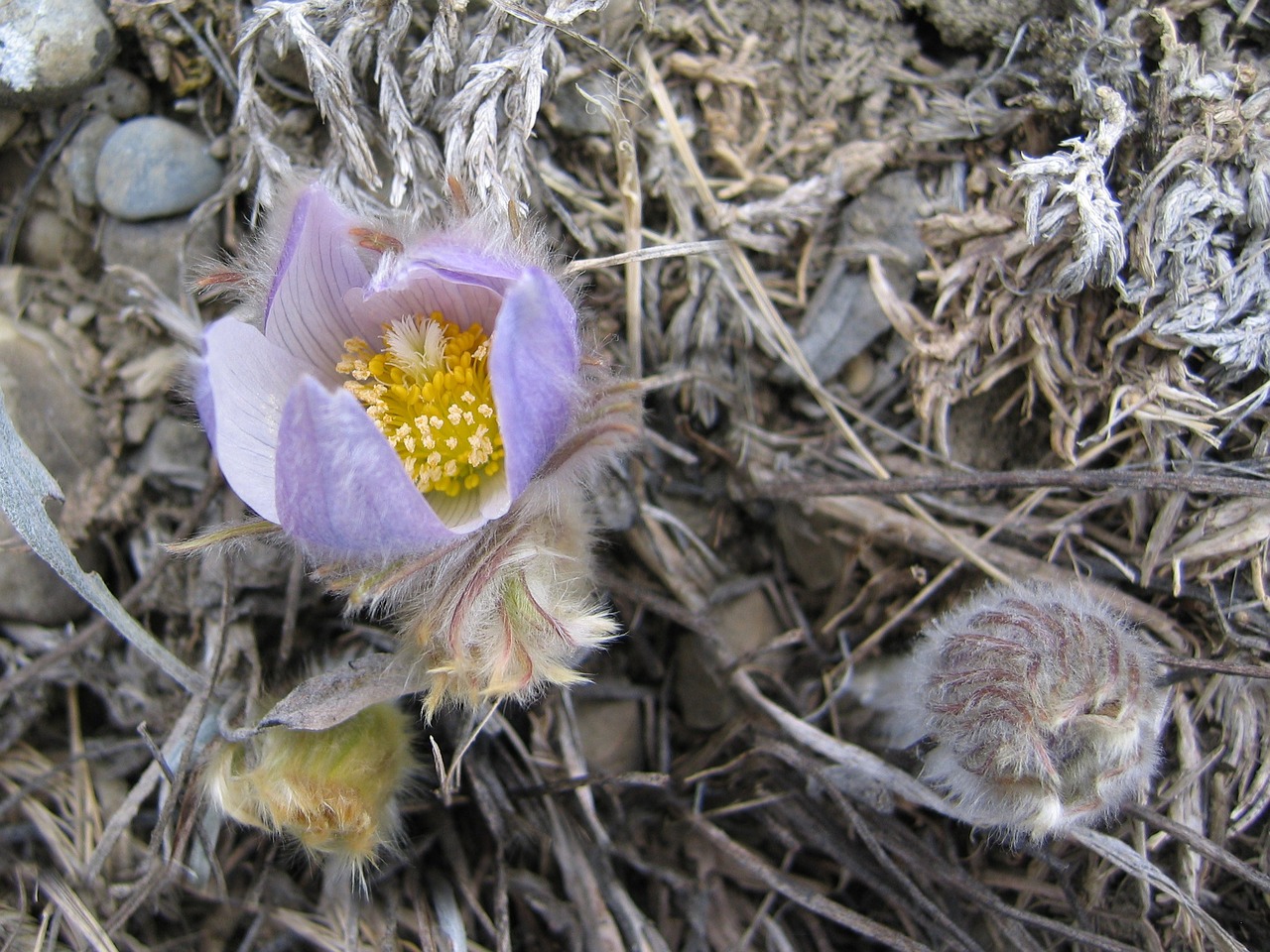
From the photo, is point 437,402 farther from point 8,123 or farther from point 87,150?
point 8,123

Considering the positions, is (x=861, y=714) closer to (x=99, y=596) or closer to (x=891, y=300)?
(x=891, y=300)

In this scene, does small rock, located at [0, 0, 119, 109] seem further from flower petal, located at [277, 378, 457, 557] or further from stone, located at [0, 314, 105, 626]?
flower petal, located at [277, 378, 457, 557]

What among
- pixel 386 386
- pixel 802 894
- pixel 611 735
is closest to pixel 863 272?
pixel 386 386

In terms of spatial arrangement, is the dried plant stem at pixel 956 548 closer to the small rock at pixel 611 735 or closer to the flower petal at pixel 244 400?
the small rock at pixel 611 735

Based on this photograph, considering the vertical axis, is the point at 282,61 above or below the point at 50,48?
below

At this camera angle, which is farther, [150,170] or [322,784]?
[150,170]

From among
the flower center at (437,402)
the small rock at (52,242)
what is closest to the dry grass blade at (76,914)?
the flower center at (437,402)

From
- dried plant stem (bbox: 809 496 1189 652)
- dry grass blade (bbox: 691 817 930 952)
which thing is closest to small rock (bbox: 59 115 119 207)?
dried plant stem (bbox: 809 496 1189 652)
